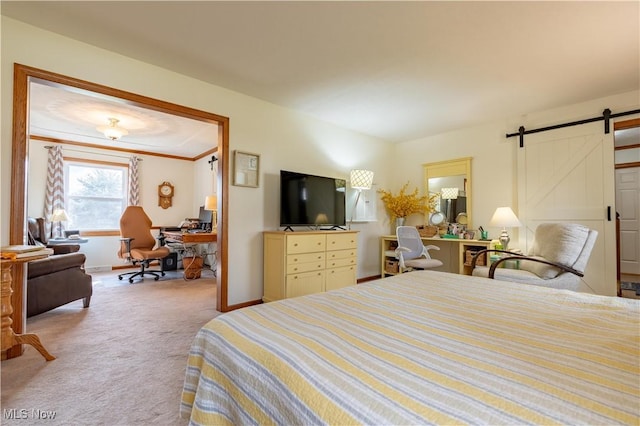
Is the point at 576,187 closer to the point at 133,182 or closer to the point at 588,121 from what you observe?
the point at 588,121

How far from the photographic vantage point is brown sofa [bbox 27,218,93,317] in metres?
2.87

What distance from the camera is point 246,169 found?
11.2 feet

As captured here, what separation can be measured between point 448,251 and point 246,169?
3.46 metres

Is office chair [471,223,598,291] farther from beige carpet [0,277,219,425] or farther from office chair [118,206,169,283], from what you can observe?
office chair [118,206,169,283]

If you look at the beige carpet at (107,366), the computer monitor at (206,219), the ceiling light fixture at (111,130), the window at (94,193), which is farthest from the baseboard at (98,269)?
the ceiling light fixture at (111,130)

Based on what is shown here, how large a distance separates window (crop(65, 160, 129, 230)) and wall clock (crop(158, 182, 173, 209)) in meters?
0.66

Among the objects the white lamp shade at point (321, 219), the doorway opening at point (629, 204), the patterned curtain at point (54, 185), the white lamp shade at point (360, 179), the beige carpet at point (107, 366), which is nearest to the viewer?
the beige carpet at point (107, 366)

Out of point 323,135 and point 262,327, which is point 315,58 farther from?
point 262,327

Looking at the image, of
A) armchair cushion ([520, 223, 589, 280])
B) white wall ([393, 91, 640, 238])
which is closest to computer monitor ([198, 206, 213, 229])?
white wall ([393, 91, 640, 238])

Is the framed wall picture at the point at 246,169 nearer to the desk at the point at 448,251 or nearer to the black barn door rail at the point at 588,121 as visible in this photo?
the desk at the point at 448,251

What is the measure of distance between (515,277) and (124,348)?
12.0 feet

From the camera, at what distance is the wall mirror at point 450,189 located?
4.48 metres

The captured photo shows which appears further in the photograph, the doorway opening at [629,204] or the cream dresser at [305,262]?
the doorway opening at [629,204]

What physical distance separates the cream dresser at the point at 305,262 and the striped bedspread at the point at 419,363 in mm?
1831
